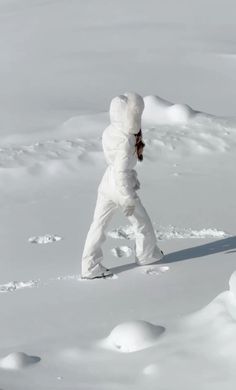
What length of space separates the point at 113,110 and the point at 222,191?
8.19ft

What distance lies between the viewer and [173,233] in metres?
7.35

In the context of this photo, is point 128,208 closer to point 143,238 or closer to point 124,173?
point 124,173

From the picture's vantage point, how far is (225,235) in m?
7.17

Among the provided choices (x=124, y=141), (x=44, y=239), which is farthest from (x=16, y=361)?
(x=44, y=239)

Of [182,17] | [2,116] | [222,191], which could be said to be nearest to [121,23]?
[182,17]

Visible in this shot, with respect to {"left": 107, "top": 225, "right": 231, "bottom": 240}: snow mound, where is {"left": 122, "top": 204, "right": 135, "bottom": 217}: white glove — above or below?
below

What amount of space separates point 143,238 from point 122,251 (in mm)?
578

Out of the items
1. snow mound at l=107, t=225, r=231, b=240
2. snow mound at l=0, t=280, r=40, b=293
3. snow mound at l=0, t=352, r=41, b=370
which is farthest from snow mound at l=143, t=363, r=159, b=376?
snow mound at l=107, t=225, r=231, b=240

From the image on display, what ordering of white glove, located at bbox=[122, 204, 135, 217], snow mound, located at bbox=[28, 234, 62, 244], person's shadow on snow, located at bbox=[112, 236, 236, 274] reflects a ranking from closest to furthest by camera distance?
white glove, located at bbox=[122, 204, 135, 217] → person's shadow on snow, located at bbox=[112, 236, 236, 274] → snow mound, located at bbox=[28, 234, 62, 244]

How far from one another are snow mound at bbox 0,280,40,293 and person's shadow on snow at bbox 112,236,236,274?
588mm

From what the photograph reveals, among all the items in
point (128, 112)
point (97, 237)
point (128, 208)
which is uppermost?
point (128, 112)

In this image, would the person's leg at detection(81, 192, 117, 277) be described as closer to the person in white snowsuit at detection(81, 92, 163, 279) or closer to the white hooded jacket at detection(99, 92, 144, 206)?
the person in white snowsuit at detection(81, 92, 163, 279)

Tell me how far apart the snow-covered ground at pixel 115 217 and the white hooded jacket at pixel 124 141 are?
0.67 meters

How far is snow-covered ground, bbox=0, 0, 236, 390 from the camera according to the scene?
4.79 meters
